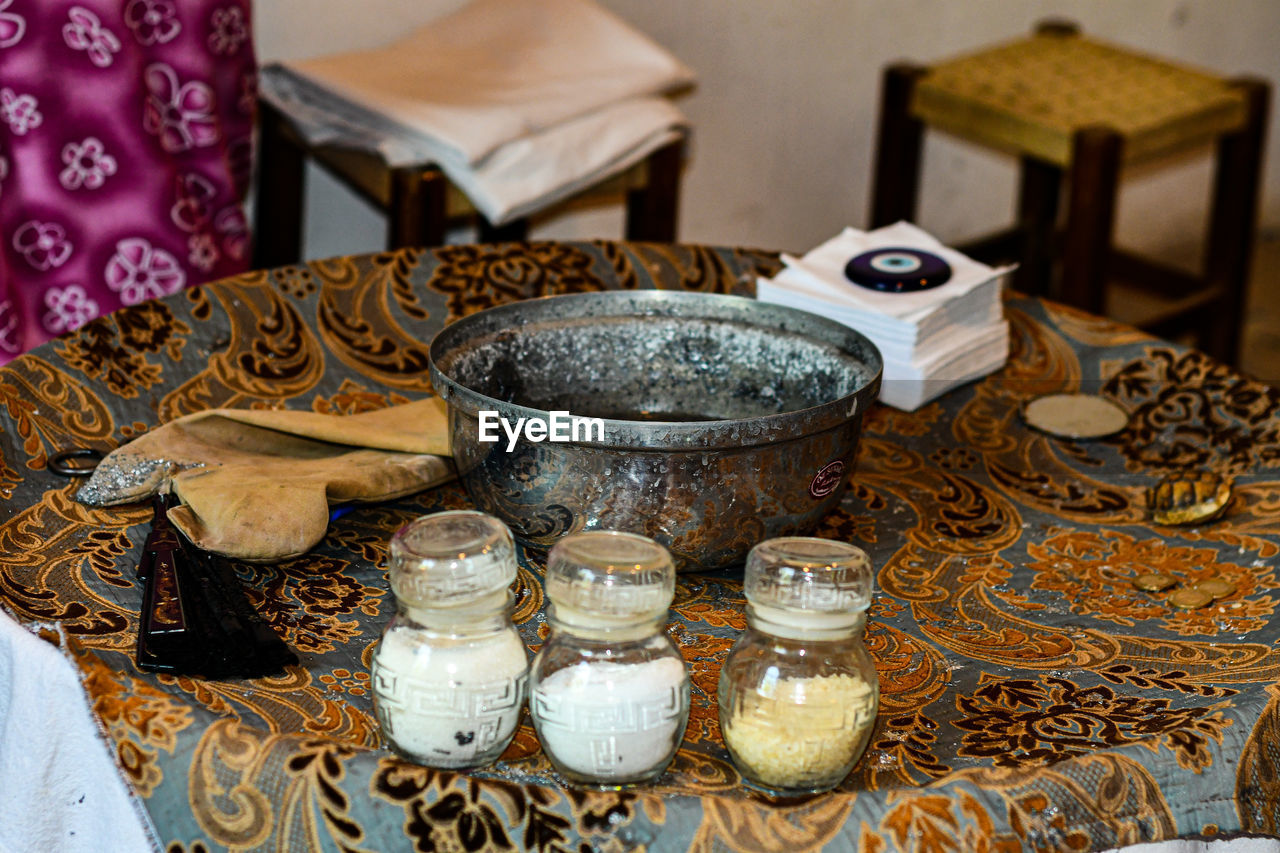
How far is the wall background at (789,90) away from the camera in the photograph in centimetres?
176

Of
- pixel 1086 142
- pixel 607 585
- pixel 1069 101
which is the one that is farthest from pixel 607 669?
pixel 1069 101

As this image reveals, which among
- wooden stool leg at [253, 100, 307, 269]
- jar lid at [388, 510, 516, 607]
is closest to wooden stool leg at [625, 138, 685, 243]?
wooden stool leg at [253, 100, 307, 269]

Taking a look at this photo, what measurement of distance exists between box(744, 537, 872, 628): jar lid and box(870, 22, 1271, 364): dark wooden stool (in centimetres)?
130

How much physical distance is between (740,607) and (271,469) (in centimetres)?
28

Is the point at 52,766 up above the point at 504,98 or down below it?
below

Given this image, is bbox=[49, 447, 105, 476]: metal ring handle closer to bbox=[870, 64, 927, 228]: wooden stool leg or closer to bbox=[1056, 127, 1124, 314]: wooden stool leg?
bbox=[1056, 127, 1124, 314]: wooden stool leg

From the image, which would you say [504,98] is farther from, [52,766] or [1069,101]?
[52,766]

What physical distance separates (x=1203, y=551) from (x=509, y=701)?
47 cm

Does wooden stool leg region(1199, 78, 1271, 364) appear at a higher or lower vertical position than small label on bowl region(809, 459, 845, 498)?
lower

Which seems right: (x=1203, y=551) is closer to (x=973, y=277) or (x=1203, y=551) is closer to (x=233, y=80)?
(x=973, y=277)

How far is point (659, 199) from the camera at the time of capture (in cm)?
155

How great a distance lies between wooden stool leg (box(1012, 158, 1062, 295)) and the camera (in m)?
2.14

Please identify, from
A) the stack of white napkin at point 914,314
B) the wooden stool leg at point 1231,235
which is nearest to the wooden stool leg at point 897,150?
the wooden stool leg at point 1231,235

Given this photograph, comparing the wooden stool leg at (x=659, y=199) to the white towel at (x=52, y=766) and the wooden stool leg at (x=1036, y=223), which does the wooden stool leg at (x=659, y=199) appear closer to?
the wooden stool leg at (x=1036, y=223)
